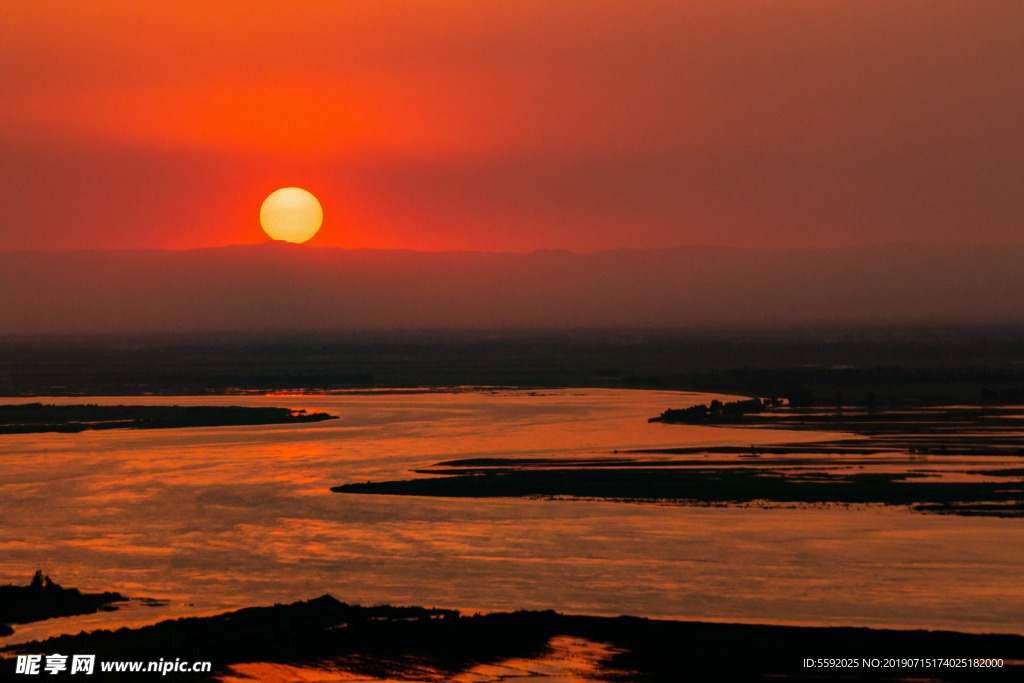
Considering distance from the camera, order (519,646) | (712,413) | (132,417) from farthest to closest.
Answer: (132,417)
(712,413)
(519,646)

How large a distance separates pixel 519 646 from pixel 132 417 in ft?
209

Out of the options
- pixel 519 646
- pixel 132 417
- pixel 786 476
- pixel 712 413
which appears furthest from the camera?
pixel 132 417

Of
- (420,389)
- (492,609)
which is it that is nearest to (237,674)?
(492,609)

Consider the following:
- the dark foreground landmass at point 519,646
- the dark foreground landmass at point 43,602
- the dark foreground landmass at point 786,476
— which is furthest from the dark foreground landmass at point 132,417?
the dark foreground landmass at point 519,646

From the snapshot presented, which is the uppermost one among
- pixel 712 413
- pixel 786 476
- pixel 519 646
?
pixel 712 413

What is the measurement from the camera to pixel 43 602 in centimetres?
2541

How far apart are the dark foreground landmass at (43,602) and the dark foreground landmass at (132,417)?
47758 millimetres

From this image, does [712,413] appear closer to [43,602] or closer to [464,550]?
[464,550]

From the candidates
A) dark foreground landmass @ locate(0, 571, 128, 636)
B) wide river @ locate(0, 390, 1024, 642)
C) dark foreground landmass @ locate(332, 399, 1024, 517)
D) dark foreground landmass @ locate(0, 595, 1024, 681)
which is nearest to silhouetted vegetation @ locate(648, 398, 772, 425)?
dark foreground landmass @ locate(332, 399, 1024, 517)

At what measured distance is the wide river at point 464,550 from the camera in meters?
26.0

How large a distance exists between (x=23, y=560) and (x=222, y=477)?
17955mm

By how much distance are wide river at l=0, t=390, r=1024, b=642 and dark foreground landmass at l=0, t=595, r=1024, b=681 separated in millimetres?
1704

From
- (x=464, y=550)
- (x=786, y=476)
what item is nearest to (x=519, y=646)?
(x=464, y=550)

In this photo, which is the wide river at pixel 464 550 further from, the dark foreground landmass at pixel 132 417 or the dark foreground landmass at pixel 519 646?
the dark foreground landmass at pixel 132 417
